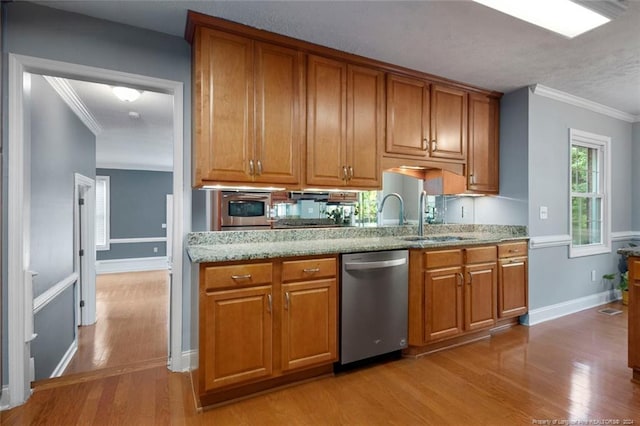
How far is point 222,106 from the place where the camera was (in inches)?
88.7

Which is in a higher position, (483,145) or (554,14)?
(554,14)

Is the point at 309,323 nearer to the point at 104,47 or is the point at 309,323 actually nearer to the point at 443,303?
the point at 443,303

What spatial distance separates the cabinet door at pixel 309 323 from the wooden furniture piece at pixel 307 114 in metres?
0.80

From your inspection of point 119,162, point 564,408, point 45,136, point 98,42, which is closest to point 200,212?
point 98,42

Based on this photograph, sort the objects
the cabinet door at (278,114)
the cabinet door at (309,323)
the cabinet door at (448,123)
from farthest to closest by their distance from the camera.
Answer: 1. the cabinet door at (448,123)
2. the cabinet door at (278,114)
3. the cabinet door at (309,323)

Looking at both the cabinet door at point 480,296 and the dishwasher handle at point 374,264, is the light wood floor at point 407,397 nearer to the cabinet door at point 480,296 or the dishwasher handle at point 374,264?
the cabinet door at point 480,296

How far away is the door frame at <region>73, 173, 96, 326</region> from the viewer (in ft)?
13.6

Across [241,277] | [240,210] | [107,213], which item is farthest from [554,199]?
[107,213]

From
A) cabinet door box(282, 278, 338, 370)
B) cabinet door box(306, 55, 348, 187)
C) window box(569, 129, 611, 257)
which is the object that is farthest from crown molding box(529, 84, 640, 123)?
cabinet door box(282, 278, 338, 370)

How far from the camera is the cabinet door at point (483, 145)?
11.3 feet

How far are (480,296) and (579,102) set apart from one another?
270cm

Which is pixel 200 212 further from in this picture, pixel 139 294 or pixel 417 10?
pixel 139 294

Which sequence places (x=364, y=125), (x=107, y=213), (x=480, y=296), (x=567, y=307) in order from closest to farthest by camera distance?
(x=364, y=125) → (x=480, y=296) → (x=567, y=307) → (x=107, y=213)

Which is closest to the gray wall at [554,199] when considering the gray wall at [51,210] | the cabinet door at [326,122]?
the cabinet door at [326,122]
